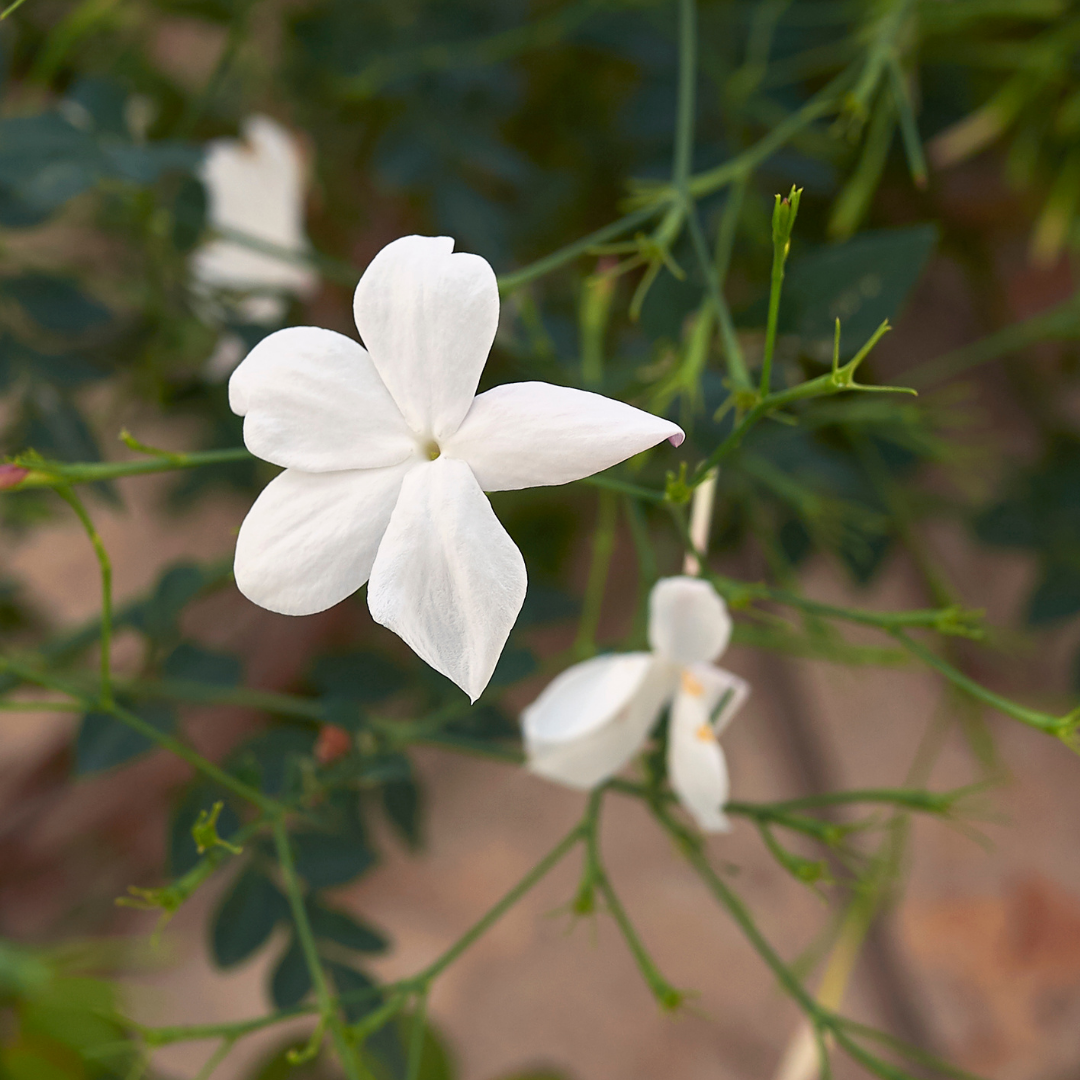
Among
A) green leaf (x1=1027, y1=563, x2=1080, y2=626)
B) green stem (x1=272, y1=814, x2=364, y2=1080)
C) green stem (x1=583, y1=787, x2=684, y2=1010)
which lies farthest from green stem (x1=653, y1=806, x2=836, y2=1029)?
green leaf (x1=1027, y1=563, x2=1080, y2=626)

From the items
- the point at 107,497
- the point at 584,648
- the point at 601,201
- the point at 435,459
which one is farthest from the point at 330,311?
the point at 435,459

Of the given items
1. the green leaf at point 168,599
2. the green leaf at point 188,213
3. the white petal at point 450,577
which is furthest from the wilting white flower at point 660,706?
the green leaf at point 188,213

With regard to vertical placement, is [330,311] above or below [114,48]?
below

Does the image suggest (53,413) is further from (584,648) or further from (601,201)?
(601,201)

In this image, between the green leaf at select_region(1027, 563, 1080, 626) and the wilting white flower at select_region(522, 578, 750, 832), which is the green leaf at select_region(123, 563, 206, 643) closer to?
the wilting white flower at select_region(522, 578, 750, 832)

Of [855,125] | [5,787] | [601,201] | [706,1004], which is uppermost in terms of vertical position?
[855,125]

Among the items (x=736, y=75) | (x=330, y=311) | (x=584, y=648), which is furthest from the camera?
(x=330, y=311)

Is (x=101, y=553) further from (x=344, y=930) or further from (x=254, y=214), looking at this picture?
(x=254, y=214)

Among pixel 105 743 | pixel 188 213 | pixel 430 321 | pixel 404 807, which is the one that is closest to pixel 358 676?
pixel 404 807
